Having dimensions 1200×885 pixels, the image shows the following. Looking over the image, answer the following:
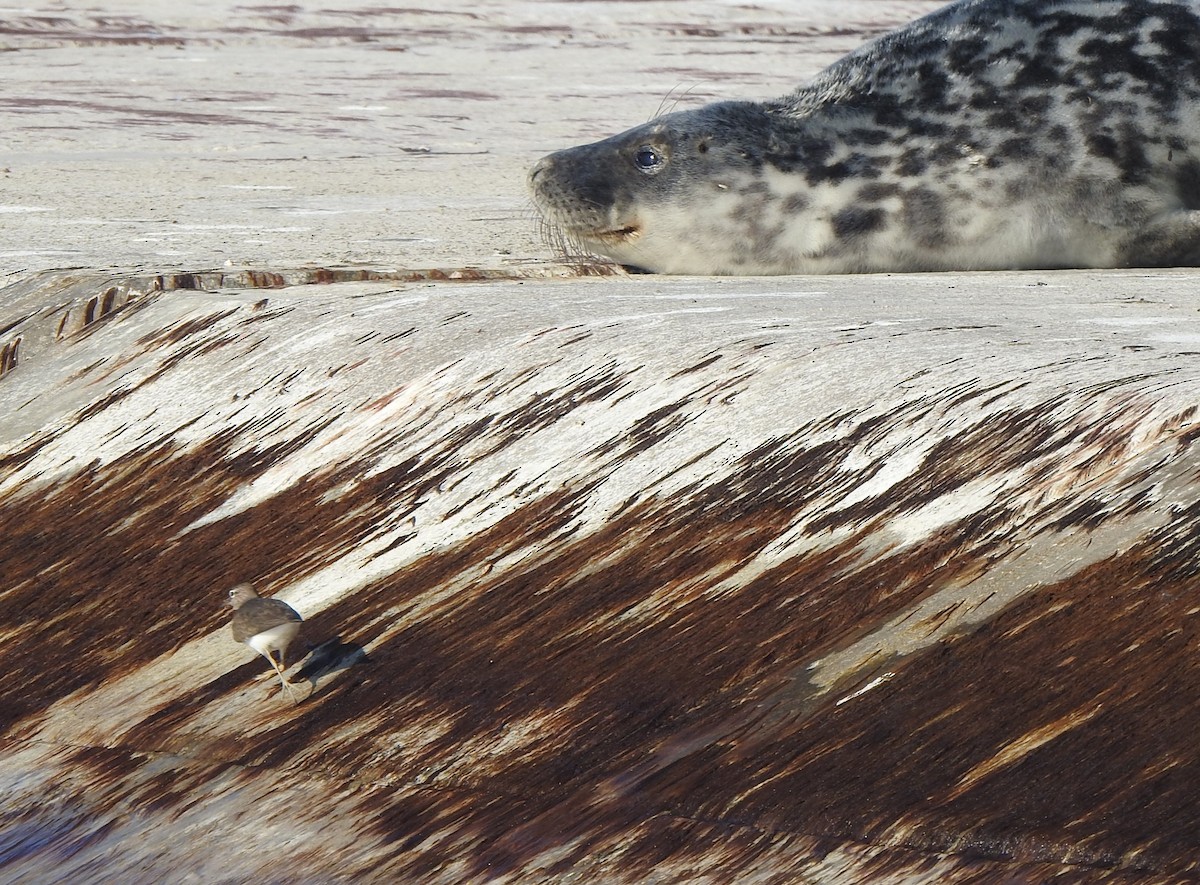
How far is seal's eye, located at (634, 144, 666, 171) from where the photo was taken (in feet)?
14.2

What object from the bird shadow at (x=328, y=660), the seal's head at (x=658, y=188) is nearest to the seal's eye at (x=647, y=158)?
the seal's head at (x=658, y=188)

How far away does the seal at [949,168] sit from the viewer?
4.16 meters

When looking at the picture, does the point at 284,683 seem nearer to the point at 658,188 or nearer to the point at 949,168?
the point at 658,188

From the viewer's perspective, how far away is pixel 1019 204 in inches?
164

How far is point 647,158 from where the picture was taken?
4.35m

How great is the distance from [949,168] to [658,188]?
2.12 ft

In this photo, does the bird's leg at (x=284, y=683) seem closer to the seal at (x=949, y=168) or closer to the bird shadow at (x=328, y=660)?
the bird shadow at (x=328, y=660)

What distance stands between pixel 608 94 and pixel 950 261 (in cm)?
466

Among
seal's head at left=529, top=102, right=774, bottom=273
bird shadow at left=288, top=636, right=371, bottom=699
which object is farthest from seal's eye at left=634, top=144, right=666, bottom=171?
bird shadow at left=288, top=636, right=371, bottom=699

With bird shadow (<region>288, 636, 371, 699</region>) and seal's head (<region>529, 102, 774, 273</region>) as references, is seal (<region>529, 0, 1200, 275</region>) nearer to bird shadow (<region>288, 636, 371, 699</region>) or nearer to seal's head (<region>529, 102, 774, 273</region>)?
seal's head (<region>529, 102, 774, 273</region>)

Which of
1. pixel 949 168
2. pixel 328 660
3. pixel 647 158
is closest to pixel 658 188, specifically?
pixel 647 158

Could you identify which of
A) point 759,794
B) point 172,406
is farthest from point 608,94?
point 759,794

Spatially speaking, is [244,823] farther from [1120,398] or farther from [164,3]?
[164,3]

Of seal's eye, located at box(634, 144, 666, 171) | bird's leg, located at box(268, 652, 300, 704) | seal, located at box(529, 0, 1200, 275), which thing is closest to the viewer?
bird's leg, located at box(268, 652, 300, 704)
